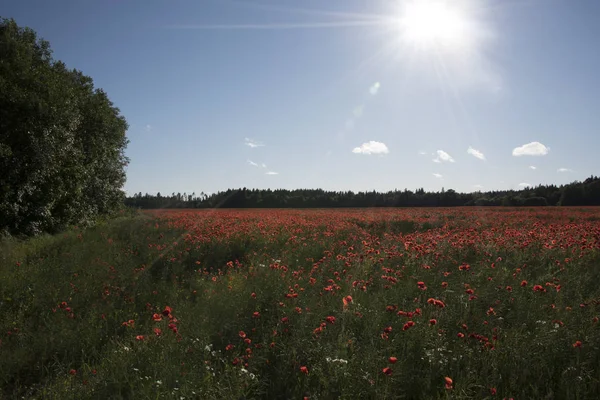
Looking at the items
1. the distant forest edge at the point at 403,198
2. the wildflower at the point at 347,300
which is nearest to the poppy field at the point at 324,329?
the wildflower at the point at 347,300

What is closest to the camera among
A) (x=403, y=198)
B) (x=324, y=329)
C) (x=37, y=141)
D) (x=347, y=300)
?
(x=324, y=329)

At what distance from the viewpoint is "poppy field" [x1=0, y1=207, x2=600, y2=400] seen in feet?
11.7

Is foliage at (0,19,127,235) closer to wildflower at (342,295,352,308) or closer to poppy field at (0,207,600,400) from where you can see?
poppy field at (0,207,600,400)

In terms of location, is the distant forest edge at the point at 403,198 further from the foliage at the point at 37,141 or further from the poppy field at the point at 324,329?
the poppy field at the point at 324,329

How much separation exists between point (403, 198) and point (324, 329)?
2749 inches

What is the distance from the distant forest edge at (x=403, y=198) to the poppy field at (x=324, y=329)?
128ft

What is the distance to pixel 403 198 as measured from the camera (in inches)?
2798

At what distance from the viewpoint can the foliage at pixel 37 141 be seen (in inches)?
472

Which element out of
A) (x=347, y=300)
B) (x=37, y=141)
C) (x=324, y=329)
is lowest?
(x=324, y=329)

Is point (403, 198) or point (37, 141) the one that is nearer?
point (37, 141)

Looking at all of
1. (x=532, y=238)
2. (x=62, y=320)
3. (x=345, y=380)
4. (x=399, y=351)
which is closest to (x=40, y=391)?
(x=62, y=320)

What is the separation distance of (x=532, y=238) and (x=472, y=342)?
5235 mm

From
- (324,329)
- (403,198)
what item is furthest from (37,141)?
(403,198)

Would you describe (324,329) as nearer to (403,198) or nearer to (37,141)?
(37,141)
